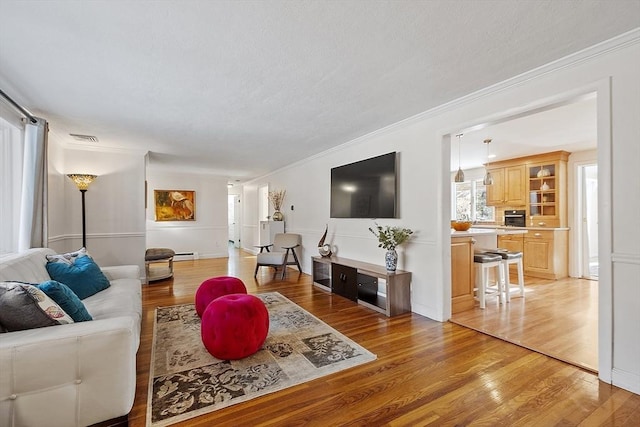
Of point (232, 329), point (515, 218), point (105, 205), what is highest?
point (105, 205)

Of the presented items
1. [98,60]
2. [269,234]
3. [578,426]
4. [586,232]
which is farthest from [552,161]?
[98,60]

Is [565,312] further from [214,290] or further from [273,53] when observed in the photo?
[273,53]

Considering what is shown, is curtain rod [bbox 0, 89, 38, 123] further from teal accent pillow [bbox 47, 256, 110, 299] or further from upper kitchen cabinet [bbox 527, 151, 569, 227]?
upper kitchen cabinet [bbox 527, 151, 569, 227]

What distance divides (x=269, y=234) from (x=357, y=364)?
4.97m

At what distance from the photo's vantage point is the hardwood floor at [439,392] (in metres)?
1.70

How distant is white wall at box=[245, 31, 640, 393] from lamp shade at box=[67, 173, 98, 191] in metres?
3.94

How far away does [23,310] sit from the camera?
1.57 metres

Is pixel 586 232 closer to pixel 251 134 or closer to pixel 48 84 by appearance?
pixel 251 134

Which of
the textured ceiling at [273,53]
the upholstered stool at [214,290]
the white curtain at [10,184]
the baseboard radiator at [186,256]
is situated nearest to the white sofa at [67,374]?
the upholstered stool at [214,290]

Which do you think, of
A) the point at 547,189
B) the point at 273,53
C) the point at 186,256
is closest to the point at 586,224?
the point at 547,189

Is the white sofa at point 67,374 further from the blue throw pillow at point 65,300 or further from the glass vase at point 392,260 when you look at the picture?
the glass vase at point 392,260

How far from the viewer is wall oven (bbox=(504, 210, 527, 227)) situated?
19.5 ft

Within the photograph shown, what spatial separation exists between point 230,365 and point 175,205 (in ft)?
21.4

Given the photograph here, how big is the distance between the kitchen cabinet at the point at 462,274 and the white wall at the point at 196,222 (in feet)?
21.4
